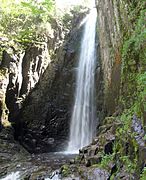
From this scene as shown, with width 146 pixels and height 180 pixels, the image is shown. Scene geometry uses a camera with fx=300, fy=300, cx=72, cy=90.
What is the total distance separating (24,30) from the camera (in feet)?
45.0

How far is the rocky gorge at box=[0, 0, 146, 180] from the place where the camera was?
19.2 feet

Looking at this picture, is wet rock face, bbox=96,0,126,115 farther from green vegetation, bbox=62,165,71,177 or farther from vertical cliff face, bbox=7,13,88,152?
vertical cliff face, bbox=7,13,88,152

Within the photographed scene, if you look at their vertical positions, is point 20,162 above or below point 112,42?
below

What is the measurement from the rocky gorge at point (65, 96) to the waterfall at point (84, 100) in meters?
0.28

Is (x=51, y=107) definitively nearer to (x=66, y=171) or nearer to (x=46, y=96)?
(x=46, y=96)

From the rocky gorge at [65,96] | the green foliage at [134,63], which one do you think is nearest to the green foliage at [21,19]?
the rocky gorge at [65,96]

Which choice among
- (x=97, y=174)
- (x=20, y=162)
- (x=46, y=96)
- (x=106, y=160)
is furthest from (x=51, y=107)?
(x=97, y=174)

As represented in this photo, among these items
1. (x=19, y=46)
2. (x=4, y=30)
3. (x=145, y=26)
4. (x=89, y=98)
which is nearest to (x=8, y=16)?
(x=4, y=30)

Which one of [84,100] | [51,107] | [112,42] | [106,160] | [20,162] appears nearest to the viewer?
[106,160]

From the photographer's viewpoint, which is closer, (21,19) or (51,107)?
(51,107)

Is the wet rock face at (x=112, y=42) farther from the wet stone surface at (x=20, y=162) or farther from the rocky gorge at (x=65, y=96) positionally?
the wet stone surface at (x=20, y=162)

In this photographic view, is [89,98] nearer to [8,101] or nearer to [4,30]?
[8,101]

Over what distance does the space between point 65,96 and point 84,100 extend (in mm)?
1025

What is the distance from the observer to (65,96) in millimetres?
14109
